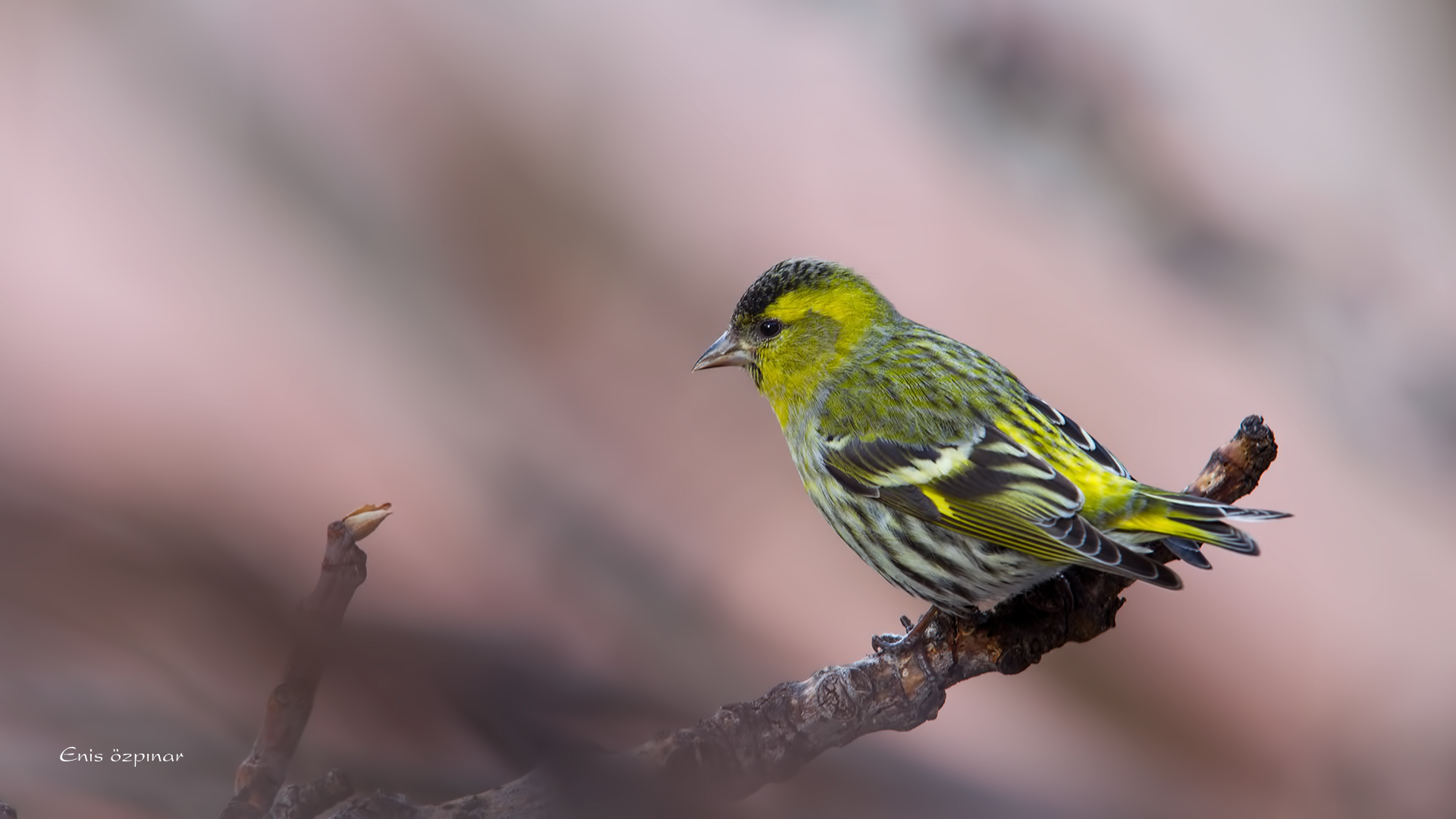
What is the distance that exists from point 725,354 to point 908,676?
14.8 inches

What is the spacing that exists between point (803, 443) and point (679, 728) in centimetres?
57

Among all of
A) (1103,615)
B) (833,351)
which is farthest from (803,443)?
(1103,615)

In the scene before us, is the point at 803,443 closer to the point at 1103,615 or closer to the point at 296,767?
the point at 1103,615

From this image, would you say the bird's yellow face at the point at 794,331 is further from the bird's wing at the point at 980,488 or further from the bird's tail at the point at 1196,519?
the bird's tail at the point at 1196,519

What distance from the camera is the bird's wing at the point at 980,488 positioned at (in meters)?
0.78

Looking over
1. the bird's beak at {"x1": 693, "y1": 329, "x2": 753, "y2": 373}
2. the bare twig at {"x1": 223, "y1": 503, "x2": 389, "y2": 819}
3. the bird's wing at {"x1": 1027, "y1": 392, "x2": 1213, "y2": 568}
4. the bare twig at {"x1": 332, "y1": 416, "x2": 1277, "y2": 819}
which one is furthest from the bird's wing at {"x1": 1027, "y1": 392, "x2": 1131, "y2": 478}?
the bare twig at {"x1": 223, "y1": 503, "x2": 389, "y2": 819}

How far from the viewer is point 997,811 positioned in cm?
53

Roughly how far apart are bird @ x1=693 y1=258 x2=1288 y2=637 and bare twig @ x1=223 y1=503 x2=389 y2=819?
18.4 inches

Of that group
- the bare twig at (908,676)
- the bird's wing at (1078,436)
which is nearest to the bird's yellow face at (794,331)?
the bird's wing at (1078,436)

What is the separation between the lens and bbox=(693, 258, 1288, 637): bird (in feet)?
2.57

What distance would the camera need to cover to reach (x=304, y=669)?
1.12 ft

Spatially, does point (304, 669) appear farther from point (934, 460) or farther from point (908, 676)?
point (934, 460)

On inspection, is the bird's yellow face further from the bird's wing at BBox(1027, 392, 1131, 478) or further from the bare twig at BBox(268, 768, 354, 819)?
the bare twig at BBox(268, 768, 354, 819)

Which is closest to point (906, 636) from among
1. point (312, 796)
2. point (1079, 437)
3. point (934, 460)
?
point (934, 460)
